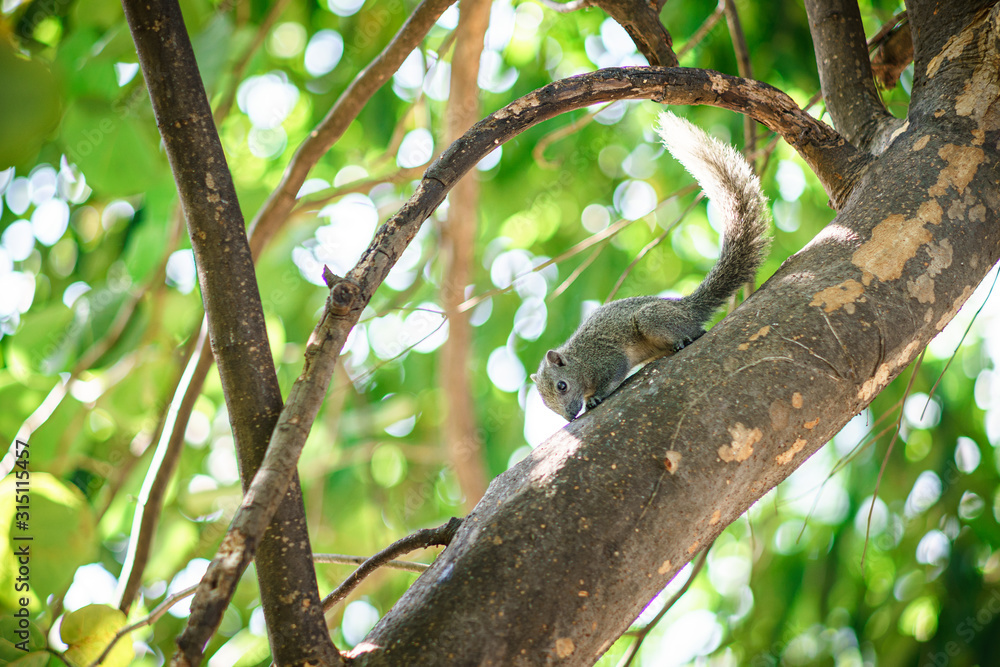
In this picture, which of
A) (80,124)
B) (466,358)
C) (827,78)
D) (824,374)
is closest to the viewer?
(824,374)

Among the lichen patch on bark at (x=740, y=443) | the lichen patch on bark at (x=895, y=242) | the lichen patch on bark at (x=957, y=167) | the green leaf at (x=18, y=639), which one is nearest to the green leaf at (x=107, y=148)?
the green leaf at (x=18, y=639)

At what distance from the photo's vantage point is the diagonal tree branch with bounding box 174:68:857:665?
853 mm

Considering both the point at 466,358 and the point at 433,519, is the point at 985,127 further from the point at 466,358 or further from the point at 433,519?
the point at 433,519

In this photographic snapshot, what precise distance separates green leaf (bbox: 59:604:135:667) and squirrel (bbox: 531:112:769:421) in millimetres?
1122

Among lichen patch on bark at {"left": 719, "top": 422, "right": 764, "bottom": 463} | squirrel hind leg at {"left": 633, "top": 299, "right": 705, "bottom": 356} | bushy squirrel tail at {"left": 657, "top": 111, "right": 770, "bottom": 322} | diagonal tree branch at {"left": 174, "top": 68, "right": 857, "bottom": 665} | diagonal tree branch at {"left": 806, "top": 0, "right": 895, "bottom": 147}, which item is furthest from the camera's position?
squirrel hind leg at {"left": 633, "top": 299, "right": 705, "bottom": 356}

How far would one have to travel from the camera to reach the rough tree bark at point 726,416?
1058 mm

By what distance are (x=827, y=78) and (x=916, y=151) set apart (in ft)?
1.47

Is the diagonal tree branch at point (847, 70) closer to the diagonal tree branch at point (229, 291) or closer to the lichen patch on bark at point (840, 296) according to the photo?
the lichen patch on bark at point (840, 296)

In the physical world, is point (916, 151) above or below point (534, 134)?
below

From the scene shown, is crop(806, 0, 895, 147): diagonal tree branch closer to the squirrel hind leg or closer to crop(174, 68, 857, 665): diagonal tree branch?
crop(174, 68, 857, 665): diagonal tree branch

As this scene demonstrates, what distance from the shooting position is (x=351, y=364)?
3.67m

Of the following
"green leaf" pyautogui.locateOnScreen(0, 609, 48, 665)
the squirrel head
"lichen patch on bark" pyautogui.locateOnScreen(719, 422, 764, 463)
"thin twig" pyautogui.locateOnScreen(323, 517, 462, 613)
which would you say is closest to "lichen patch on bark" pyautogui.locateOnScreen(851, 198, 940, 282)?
"lichen patch on bark" pyautogui.locateOnScreen(719, 422, 764, 463)

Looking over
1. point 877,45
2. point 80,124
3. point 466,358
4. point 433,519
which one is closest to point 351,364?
point 466,358

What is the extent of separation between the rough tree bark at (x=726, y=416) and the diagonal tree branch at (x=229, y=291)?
5.0 inches
